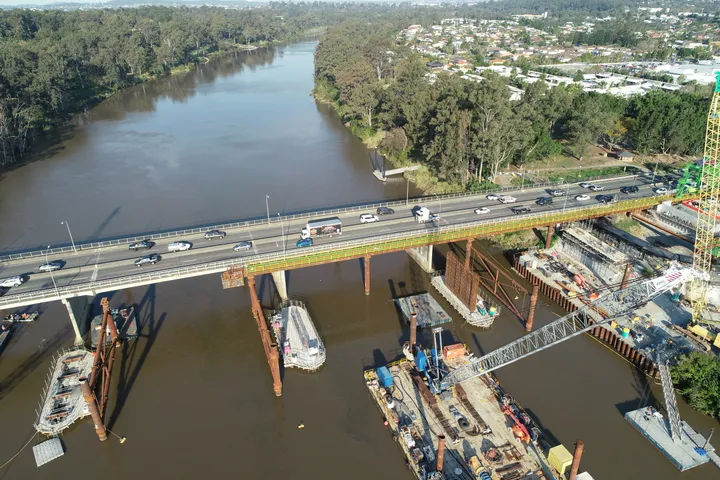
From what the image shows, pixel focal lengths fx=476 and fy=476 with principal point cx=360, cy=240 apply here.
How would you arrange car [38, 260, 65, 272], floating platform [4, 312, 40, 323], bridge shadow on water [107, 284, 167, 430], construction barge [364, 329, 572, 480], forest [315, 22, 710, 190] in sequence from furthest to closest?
forest [315, 22, 710, 190]
floating platform [4, 312, 40, 323]
car [38, 260, 65, 272]
bridge shadow on water [107, 284, 167, 430]
construction barge [364, 329, 572, 480]

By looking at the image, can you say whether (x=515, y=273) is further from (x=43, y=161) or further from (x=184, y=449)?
(x=43, y=161)

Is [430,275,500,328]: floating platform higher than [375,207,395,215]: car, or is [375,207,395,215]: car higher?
[375,207,395,215]: car

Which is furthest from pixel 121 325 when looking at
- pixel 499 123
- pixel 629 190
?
pixel 629 190

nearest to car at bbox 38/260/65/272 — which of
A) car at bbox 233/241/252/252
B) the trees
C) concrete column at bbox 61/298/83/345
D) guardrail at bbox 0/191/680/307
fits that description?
concrete column at bbox 61/298/83/345

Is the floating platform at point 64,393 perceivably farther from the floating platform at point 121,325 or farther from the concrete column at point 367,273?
the concrete column at point 367,273

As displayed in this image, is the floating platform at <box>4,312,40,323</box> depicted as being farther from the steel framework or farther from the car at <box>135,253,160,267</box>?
the steel framework

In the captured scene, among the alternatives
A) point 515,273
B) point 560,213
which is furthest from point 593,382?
point 560,213

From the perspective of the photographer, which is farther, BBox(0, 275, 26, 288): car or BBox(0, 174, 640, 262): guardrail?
BBox(0, 174, 640, 262): guardrail
